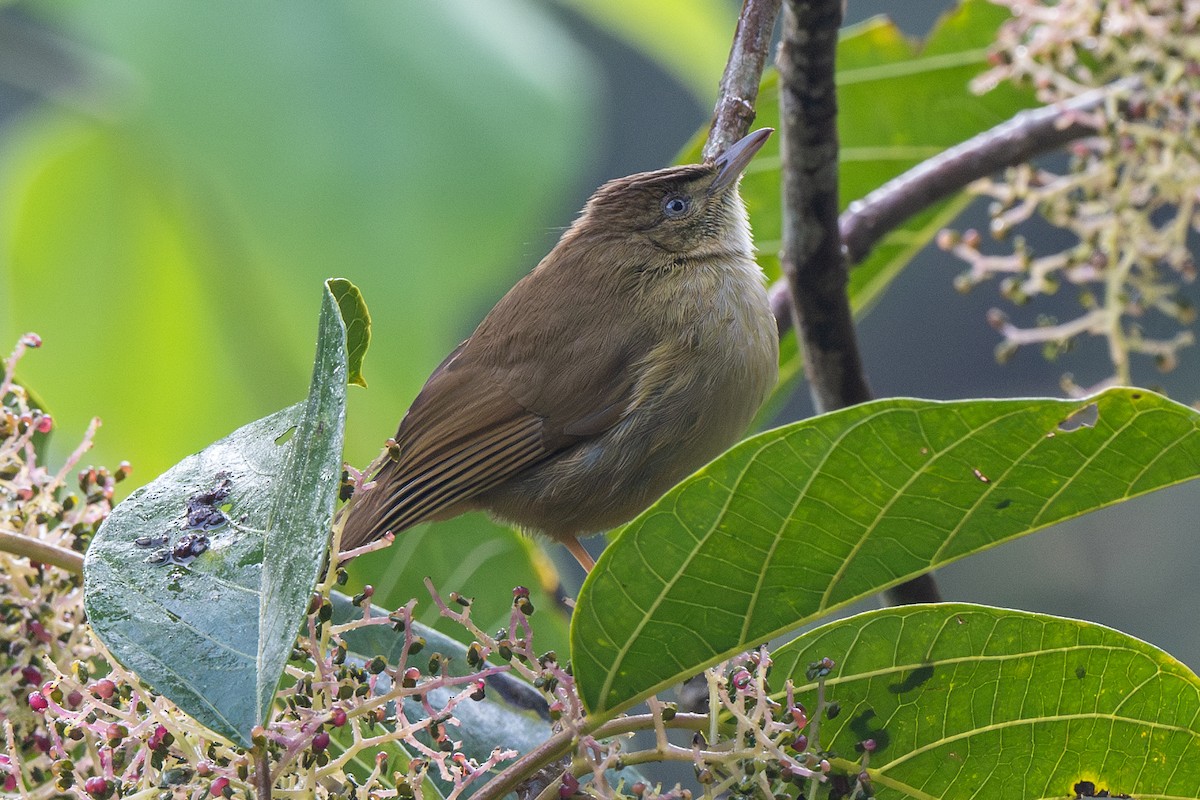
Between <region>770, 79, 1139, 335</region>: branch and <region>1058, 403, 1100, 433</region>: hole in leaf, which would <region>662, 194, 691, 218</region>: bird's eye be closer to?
<region>770, 79, 1139, 335</region>: branch

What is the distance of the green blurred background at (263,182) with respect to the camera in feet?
15.2

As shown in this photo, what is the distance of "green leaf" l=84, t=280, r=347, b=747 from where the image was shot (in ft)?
4.49

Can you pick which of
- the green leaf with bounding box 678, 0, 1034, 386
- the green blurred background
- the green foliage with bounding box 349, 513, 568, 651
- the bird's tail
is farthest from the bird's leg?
the green blurred background

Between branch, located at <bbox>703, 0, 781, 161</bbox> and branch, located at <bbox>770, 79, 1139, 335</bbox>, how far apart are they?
40 centimetres

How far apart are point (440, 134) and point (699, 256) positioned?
2556mm

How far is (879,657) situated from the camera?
1.59 metres

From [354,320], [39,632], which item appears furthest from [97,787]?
[354,320]

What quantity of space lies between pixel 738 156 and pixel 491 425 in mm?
782

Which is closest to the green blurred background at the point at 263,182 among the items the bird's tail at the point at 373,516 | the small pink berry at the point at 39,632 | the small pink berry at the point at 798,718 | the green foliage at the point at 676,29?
the green foliage at the point at 676,29

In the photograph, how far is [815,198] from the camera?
2.35 m

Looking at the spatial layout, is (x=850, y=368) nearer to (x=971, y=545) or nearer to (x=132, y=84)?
(x=971, y=545)

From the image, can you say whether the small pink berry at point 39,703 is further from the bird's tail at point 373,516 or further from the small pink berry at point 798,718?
the bird's tail at point 373,516

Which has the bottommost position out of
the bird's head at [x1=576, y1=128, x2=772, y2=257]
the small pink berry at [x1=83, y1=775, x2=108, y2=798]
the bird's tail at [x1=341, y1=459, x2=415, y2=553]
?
the small pink berry at [x1=83, y1=775, x2=108, y2=798]

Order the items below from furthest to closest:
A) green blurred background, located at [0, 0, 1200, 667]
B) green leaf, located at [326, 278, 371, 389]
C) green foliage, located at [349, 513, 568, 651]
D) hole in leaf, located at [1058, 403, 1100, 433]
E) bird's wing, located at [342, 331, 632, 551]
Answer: green blurred background, located at [0, 0, 1200, 667] → bird's wing, located at [342, 331, 632, 551] → green foliage, located at [349, 513, 568, 651] → green leaf, located at [326, 278, 371, 389] → hole in leaf, located at [1058, 403, 1100, 433]
